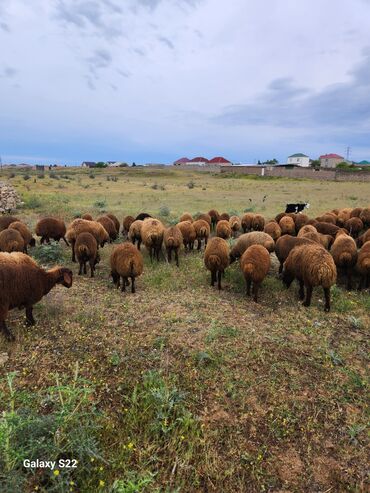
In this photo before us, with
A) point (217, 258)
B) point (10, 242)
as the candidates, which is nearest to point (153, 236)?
point (217, 258)

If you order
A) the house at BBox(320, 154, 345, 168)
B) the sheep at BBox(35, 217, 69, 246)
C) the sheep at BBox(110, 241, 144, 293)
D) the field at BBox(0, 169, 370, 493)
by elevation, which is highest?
the house at BBox(320, 154, 345, 168)

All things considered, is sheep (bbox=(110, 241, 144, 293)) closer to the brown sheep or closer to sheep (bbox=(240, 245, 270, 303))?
sheep (bbox=(240, 245, 270, 303))

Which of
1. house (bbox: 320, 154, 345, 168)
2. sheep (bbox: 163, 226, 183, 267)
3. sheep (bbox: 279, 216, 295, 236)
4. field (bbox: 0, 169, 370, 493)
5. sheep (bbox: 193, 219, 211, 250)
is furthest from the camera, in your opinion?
house (bbox: 320, 154, 345, 168)

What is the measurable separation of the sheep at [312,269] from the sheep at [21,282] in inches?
192

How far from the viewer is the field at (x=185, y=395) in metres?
3.63

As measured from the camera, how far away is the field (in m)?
3.63

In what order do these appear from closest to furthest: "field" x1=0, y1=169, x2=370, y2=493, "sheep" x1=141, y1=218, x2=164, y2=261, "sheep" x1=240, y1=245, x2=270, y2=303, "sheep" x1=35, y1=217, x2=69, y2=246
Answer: "field" x1=0, y1=169, x2=370, y2=493 < "sheep" x1=240, y1=245, x2=270, y2=303 < "sheep" x1=141, y1=218, x2=164, y2=261 < "sheep" x1=35, y1=217, x2=69, y2=246

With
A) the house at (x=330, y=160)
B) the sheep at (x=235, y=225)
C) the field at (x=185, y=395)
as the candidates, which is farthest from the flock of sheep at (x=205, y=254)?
the house at (x=330, y=160)

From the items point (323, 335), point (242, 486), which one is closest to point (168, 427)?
point (242, 486)

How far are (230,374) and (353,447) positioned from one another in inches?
67.7

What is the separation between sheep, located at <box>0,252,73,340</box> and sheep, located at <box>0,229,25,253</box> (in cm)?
314

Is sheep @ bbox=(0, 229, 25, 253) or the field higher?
sheep @ bbox=(0, 229, 25, 253)

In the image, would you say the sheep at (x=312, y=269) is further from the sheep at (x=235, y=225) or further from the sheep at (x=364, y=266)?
the sheep at (x=235, y=225)

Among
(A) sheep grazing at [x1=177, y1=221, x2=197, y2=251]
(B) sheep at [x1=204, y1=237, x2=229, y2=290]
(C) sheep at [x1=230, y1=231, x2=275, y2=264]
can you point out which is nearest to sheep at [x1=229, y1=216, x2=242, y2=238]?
(A) sheep grazing at [x1=177, y1=221, x2=197, y2=251]
